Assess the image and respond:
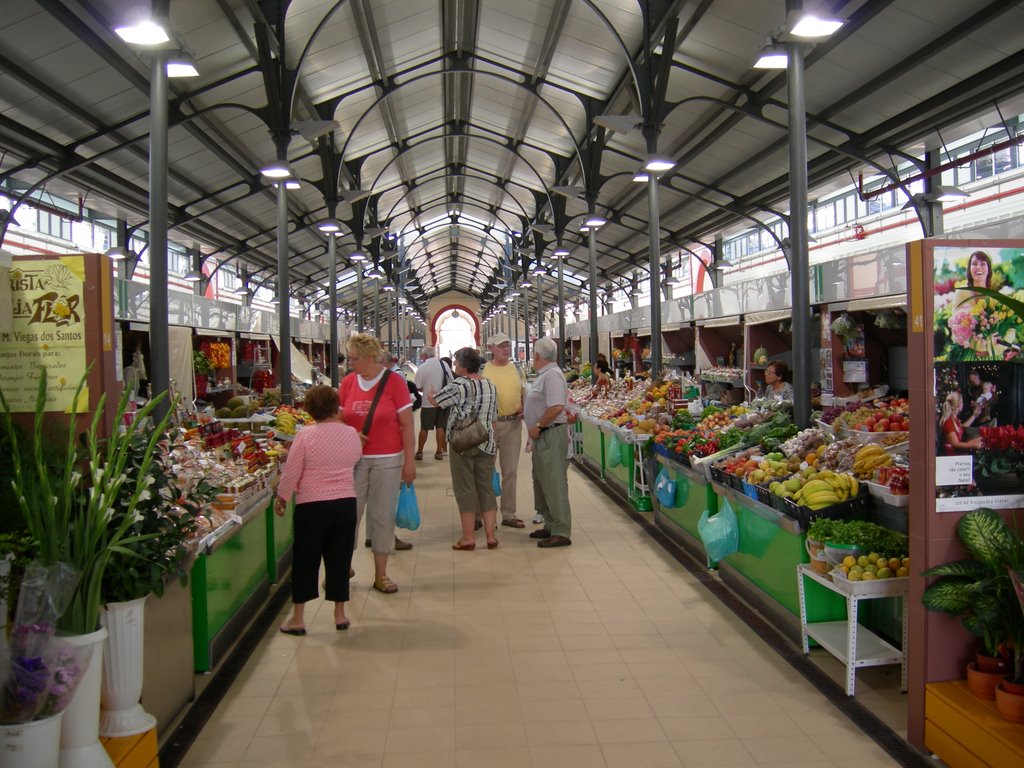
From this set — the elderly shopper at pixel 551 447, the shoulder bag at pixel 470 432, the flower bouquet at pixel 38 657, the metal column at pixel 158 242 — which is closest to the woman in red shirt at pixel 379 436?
the shoulder bag at pixel 470 432

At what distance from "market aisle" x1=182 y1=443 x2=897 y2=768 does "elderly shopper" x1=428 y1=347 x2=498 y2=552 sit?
65 cm

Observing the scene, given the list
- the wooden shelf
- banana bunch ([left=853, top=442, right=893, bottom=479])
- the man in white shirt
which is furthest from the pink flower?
the man in white shirt

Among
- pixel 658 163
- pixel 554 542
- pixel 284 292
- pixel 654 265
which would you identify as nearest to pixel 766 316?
pixel 658 163

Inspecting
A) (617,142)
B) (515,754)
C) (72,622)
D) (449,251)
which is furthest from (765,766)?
(449,251)

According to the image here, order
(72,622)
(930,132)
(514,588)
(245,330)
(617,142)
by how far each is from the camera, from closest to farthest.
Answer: (72,622), (514,588), (930,132), (245,330), (617,142)

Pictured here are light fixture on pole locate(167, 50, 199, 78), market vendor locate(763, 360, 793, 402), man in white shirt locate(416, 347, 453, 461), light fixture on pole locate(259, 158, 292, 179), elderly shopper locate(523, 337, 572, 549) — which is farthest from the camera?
man in white shirt locate(416, 347, 453, 461)

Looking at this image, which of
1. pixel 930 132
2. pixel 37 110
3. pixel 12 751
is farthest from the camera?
pixel 930 132

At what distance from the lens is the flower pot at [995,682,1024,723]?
2504 mm

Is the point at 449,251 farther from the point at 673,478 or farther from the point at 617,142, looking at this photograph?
the point at 673,478

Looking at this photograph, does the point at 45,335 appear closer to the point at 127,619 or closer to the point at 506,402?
the point at 127,619

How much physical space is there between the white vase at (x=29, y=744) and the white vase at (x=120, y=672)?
56 centimetres

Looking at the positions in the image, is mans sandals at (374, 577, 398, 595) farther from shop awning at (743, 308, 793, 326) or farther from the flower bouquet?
shop awning at (743, 308, 793, 326)

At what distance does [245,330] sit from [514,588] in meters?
6.71

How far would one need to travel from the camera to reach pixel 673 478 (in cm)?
621
